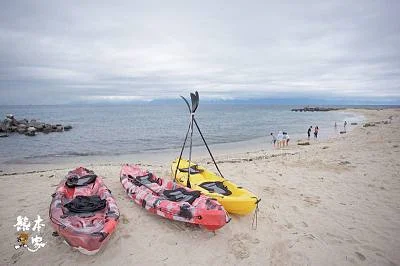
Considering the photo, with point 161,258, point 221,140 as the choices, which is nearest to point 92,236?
point 161,258

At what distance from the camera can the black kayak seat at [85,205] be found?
7011 millimetres

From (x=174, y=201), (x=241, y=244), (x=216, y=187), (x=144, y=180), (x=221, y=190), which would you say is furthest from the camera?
(x=144, y=180)

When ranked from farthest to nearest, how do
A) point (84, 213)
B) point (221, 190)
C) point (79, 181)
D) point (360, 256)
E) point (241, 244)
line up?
point (79, 181)
point (221, 190)
point (84, 213)
point (241, 244)
point (360, 256)

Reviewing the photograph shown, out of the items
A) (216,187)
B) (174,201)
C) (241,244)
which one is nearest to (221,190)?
(216,187)

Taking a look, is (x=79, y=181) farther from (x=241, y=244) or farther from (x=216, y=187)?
(x=241, y=244)

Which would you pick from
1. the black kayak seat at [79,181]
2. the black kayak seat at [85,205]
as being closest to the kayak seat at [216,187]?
the black kayak seat at [85,205]

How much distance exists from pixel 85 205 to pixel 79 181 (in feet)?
7.24

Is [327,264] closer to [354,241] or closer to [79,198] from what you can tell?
[354,241]

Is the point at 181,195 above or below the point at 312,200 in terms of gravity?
above

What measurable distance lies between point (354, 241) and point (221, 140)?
78.4 ft

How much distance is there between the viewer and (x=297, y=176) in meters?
11.5

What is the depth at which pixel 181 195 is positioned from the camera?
7.75m

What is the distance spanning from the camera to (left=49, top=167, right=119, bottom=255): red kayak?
18.2 ft

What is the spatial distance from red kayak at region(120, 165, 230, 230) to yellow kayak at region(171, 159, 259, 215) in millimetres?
545
